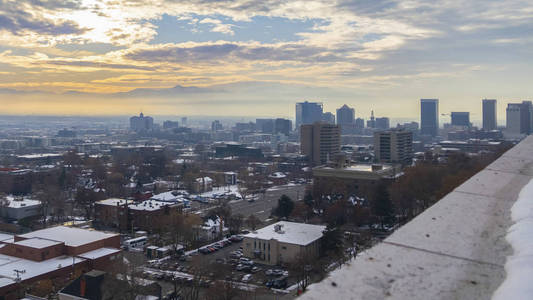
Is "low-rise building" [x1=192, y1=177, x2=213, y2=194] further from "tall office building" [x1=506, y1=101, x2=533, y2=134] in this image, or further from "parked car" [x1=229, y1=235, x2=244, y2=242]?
"tall office building" [x1=506, y1=101, x2=533, y2=134]

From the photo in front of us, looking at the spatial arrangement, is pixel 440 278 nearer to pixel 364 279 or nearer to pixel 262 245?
pixel 364 279

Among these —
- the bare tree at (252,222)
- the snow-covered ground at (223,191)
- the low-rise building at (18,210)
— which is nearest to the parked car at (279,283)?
the bare tree at (252,222)

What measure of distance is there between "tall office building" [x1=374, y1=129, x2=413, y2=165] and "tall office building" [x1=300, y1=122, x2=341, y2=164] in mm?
2809

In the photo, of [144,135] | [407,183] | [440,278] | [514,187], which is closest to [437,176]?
[407,183]

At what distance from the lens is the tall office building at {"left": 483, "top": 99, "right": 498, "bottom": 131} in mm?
58844

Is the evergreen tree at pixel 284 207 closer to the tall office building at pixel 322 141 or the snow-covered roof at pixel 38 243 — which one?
the snow-covered roof at pixel 38 243

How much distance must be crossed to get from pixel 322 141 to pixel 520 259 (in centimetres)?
2643

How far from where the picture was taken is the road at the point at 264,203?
15008 mm

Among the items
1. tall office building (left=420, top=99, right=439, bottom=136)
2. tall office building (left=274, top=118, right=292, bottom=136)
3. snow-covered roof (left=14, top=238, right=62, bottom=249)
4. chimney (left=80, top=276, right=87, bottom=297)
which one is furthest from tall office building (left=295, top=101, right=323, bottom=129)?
chimney (left=80, top=276, right=87, bottom=297)

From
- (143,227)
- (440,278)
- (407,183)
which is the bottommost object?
(143,227)

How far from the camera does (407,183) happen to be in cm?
1377

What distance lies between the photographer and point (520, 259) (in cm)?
90

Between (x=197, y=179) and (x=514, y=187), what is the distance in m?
20.2

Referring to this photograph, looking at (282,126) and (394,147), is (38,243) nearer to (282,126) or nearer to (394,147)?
(394,147)
